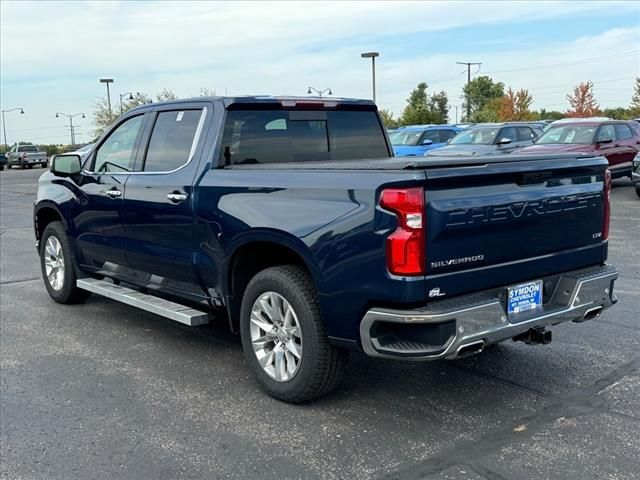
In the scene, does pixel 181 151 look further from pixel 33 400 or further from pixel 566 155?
pixel 566 155

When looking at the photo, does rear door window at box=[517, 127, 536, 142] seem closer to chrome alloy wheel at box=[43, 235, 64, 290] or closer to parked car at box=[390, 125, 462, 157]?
parked car at box=[390, 125, 462, 157]

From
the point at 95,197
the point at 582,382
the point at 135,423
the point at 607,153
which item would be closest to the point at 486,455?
the point at 582,382

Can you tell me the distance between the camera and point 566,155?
169 inches

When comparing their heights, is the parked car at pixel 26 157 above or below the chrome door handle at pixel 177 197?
below

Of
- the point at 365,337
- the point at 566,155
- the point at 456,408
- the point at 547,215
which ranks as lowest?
the point at 456,408

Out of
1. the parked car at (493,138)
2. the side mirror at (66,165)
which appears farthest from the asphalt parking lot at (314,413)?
the parked car at (493,138)

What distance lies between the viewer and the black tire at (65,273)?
6621 mm

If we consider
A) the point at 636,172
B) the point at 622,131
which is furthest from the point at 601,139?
the point at 636,172

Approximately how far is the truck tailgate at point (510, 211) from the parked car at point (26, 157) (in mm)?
50932

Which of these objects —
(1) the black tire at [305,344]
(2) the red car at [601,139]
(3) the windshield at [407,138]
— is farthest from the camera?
(3) the windshield at [407,138]

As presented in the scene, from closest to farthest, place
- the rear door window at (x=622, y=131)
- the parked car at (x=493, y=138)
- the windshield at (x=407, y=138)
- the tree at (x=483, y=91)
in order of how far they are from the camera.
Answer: the rear door window at (x=622, y=131) → the parked car at (x=493, y=138) → the windshield at (x=407, y=138) → the tree at (x=483, y=91)

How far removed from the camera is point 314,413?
4.21 metres

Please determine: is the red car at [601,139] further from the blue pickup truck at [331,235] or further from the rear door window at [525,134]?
the blue pickup truck at [331,235]

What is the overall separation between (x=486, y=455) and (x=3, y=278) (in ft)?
22.9
